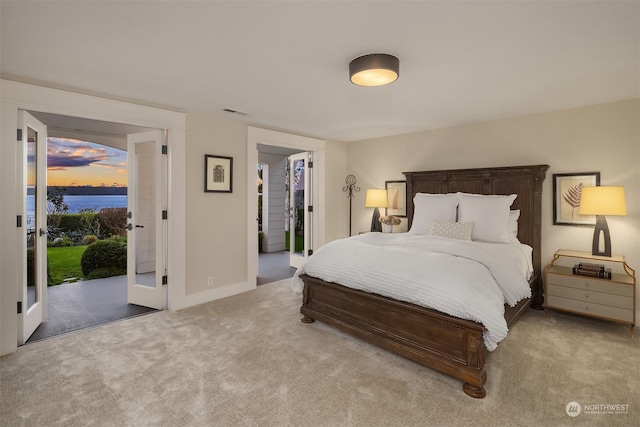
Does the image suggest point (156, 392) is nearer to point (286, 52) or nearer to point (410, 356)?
point (410, 356)

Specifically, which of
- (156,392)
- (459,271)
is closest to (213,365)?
(156,392)

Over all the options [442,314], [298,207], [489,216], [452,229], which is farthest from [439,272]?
[298,207]

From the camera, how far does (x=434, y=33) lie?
6.42 feet

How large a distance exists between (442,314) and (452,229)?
154 cm

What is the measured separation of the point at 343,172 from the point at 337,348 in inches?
144

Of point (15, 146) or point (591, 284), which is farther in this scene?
point (591, 284)

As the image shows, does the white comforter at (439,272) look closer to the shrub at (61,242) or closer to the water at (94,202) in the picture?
the water at (94,202)

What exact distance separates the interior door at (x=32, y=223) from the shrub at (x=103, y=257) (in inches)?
85.7

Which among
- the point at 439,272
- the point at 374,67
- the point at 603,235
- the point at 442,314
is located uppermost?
the point at 374,67

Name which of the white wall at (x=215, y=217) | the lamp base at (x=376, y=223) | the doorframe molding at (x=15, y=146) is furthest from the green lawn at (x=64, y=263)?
the lamp base at (x=376, y=223)

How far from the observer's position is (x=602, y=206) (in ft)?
10.0

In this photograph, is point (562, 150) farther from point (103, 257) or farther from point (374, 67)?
point (103, 257)

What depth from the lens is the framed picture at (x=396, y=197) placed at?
5.03 meters

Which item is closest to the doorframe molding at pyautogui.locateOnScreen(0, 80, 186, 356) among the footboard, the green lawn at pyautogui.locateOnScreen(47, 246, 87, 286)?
the footboard
